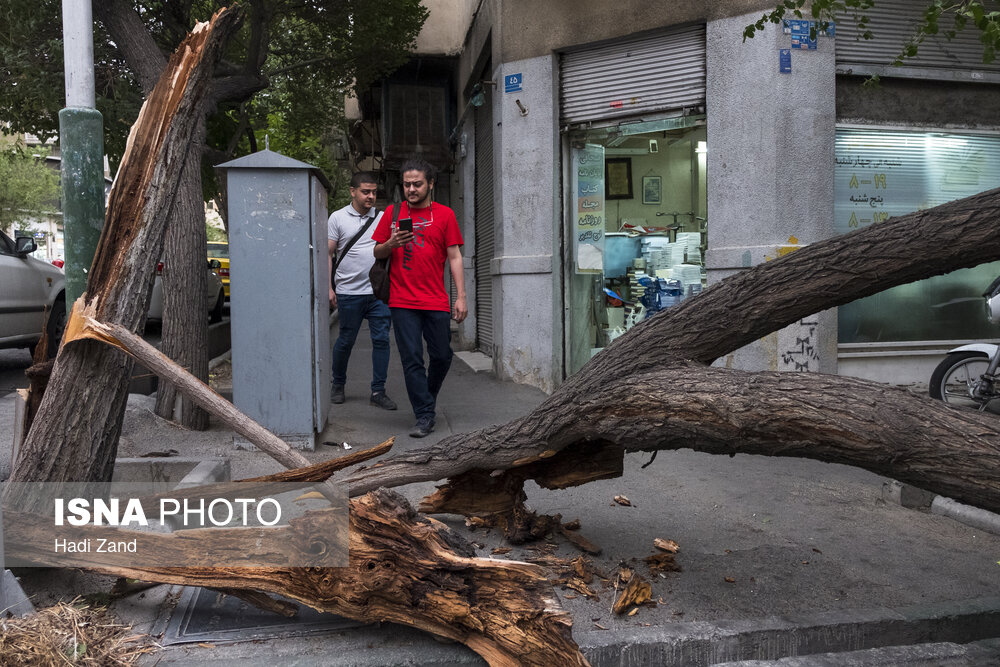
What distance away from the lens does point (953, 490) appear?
2648 millimetres

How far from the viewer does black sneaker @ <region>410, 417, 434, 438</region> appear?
20.1 ft

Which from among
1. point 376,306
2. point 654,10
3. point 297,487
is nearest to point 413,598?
point 297,487

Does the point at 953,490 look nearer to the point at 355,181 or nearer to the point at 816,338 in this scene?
the point at 816,338

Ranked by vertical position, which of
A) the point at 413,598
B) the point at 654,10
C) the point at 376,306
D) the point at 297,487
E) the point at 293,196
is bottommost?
the point at 413,598

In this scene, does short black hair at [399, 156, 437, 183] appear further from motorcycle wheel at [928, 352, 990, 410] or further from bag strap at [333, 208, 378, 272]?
motorcycle wheel at [928, 352, 990, 410]

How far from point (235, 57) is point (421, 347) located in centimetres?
785

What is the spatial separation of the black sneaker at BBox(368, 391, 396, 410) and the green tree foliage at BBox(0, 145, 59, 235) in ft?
124

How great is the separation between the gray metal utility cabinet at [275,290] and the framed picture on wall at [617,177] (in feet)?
12.8

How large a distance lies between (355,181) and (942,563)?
5.54 m

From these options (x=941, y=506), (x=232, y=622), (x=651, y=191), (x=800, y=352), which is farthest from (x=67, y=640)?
(x=651, y=191)

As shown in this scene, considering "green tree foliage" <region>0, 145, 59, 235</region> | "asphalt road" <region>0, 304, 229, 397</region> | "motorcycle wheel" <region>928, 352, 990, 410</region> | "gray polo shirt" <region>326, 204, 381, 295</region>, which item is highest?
"green tree foliage" <region>0, 145, 59, 235</region>

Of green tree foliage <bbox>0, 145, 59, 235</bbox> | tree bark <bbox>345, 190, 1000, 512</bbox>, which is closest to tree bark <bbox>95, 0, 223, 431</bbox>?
tree bark <bbox>345, 190, 1000, 512</bbox>

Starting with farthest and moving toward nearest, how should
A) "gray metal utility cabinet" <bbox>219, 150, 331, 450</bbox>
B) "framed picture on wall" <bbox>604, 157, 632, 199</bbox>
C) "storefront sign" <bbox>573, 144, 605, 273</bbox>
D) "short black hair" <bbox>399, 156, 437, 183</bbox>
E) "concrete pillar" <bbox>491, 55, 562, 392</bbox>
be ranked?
1. "framed picture on wall" <bbox>604, 157, 632, 199</bbox>
2. "storefront sign" <bbox>573, 144, 605, 273</bbox>
3. "concrete pillar" <bbox>491, 55, 562, 392</bbox>
4. "short black hair" <bbox>399, 156, 437, 183</bbox>
5. "gray metal utility cabinet" <bbox>219, 150, 331, 450</bbox>

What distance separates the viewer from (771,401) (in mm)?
2877
